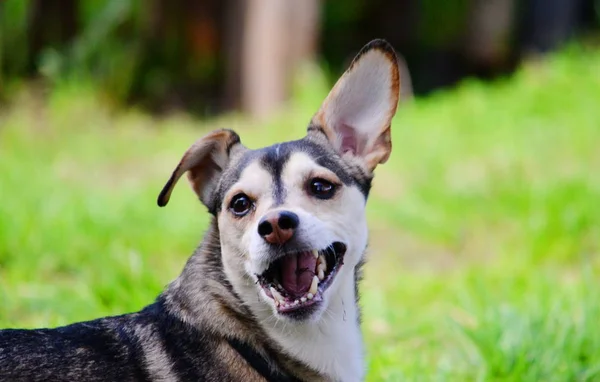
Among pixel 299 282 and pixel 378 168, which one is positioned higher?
pixel 378 168

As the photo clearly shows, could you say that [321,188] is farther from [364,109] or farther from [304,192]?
[364,109]

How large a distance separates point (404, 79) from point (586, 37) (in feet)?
9.74

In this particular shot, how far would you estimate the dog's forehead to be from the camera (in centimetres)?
281

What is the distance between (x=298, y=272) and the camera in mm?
2680

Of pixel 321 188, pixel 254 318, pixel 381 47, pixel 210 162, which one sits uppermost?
pixel 381 47

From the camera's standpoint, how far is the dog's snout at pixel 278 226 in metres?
2.54

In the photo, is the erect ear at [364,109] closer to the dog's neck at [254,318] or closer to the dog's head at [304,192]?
the dog's head at [304,192]

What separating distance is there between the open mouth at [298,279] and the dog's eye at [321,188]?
19cm

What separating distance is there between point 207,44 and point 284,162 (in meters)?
7.86

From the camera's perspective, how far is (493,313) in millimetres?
3840

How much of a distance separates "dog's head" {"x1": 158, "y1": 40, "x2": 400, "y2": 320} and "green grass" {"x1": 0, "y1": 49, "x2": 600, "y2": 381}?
3.15ft

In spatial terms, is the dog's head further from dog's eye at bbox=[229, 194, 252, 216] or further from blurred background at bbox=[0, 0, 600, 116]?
blurred background at bbox=[0, 0, 600, 116]

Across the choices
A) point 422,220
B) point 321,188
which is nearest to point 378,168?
point 422,220

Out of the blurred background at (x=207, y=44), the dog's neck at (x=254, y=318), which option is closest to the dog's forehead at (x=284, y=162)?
the dog's neck at (x=254, y=318)
